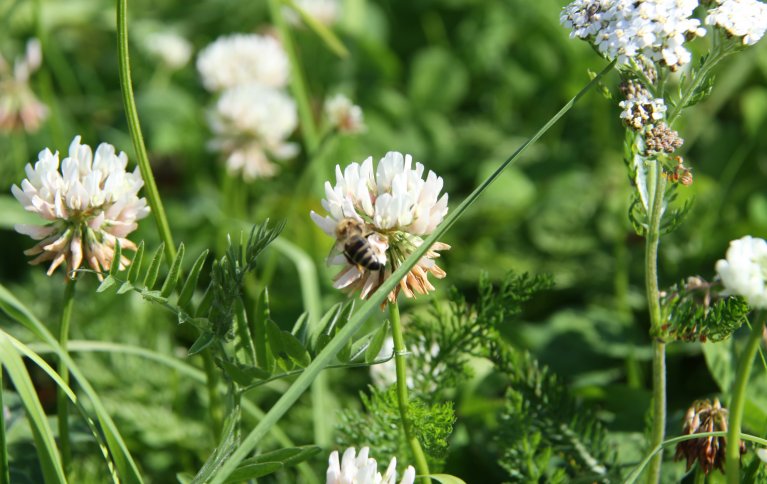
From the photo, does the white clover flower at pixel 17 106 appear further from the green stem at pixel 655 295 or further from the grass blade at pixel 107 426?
the green stem at pixel 655 295

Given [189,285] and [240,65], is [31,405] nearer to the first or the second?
[189,285]

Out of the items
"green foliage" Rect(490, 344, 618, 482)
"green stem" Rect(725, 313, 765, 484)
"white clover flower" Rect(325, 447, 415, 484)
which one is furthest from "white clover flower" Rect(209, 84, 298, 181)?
"green stem" Rect(725, 313, 765, 484)

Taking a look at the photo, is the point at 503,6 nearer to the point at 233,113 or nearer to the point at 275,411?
the point at 233,113

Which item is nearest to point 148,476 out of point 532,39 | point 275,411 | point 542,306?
point 275,411

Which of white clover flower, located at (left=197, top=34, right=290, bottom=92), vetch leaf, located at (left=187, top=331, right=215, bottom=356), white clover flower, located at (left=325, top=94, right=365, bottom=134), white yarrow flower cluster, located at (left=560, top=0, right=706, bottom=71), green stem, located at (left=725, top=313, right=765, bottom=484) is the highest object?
white clover flower, located at (left=197, top=34, right=290, bottom=92)

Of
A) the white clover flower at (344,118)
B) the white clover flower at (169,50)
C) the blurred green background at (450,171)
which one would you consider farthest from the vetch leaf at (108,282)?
the white clover flower at (169,50)

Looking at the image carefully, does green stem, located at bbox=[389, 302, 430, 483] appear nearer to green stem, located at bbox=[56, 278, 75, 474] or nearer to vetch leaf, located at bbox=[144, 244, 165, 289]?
vetch leaf, located at bbox=[144, 244, 165, 289]

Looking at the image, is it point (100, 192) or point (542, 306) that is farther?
point (542, 306)
